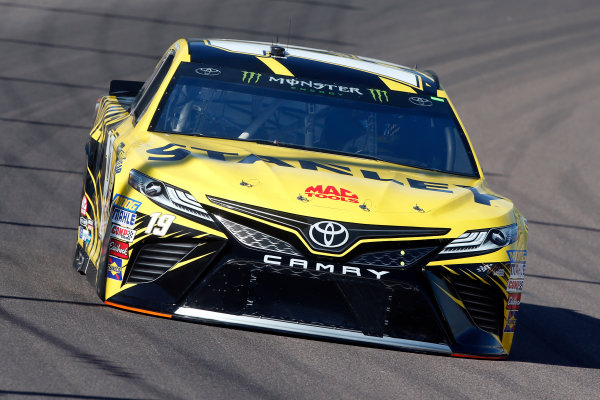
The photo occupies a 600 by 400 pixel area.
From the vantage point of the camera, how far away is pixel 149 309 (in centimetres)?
536

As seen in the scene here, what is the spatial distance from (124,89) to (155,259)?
8.50 ft

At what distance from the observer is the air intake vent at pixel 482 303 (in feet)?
17.8

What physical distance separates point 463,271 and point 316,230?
814 millimetres

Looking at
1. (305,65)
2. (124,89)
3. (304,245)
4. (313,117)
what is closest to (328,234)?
(304,245)

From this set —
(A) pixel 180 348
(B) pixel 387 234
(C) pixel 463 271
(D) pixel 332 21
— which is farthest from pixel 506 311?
(D) pixel 332 21

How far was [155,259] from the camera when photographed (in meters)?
A: 5.39

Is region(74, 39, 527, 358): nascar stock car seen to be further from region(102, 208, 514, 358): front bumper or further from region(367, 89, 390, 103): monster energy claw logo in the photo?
region(367, 89, 390, 103): monster energy claw logo

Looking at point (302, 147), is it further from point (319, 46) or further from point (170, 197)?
point (319, 46)

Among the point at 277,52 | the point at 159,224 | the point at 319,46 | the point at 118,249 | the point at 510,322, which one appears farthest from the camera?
the point at 319,46

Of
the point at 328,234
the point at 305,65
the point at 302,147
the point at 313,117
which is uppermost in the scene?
the point at 305,65

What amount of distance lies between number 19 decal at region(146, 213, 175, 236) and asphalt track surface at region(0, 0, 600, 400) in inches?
24.2

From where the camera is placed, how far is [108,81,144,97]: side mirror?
25.1 ft

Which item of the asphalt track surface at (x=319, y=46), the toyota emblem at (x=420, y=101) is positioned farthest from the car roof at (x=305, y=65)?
the asphalt track surface at (x=319, y=46)

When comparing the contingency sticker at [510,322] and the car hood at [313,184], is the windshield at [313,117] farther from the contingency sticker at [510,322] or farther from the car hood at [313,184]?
the contingency sticker at [510,322]
